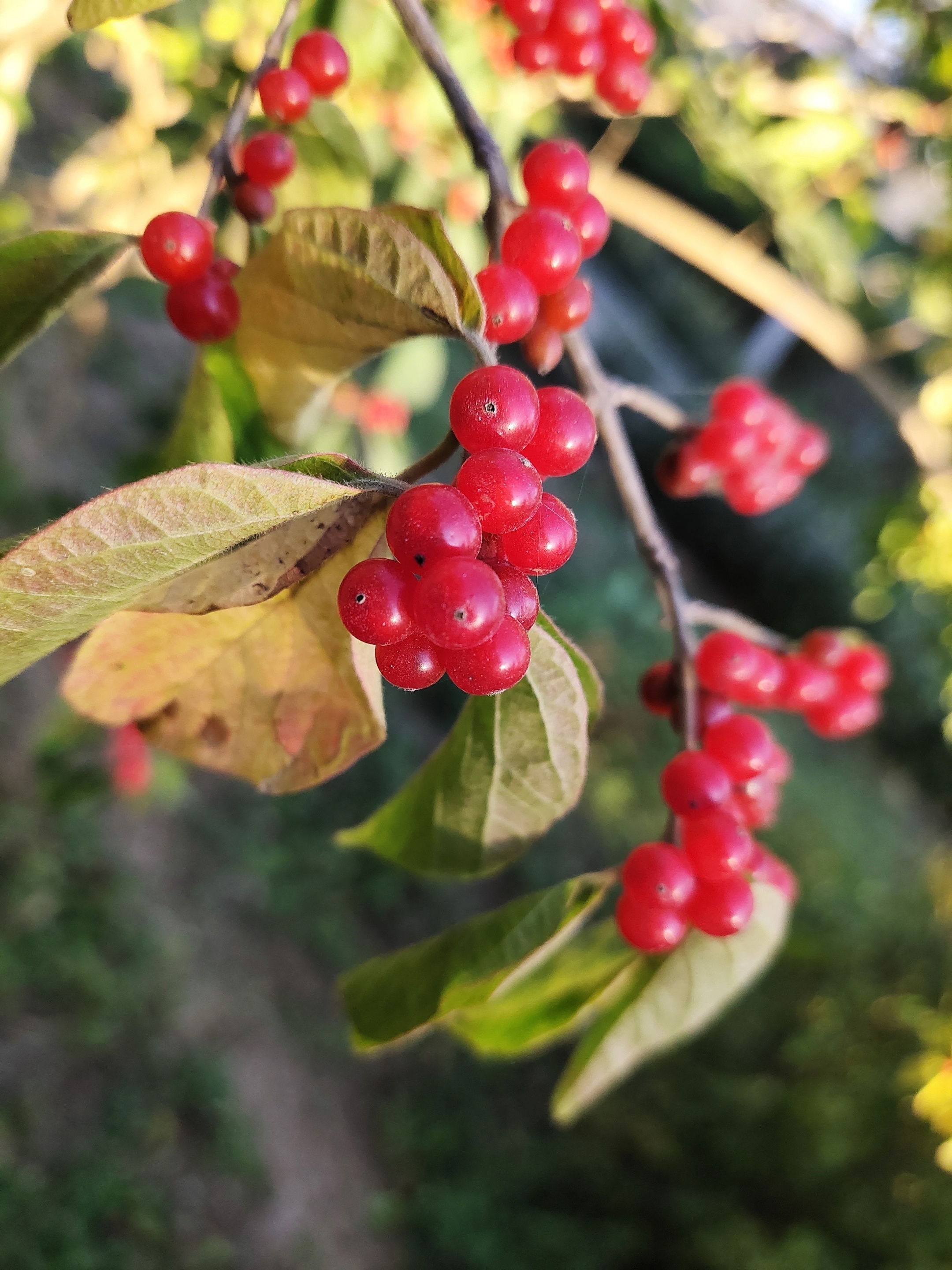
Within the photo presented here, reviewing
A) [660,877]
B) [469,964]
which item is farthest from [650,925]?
[469,964]

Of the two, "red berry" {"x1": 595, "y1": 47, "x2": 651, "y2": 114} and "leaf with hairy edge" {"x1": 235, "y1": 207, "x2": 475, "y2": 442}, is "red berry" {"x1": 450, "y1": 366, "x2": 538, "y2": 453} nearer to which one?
"leaf with hairy edge" {"x1": 235, "y1": 207, "x2": 475, "y2": 442}

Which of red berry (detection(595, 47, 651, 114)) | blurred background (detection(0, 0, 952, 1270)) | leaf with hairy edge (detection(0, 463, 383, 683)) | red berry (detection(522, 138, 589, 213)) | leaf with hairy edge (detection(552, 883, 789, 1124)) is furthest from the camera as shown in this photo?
blurred background (detection(0, 0, 952, 1270))

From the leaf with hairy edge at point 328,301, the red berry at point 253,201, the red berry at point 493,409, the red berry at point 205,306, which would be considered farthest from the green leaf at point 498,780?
the red berry at point 253,201

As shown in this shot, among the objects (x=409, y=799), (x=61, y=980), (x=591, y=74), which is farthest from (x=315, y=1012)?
(x=591, y=74)

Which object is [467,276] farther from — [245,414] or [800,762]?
[800,762]

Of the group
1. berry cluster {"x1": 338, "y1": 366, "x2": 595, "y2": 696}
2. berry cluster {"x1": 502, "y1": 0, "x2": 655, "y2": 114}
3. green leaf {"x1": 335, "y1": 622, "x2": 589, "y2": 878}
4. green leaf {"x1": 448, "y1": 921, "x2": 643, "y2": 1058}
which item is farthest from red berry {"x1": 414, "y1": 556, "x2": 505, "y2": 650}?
berry cluster {"x1": 502, "y1": 0, "x2": 655, "y2": 114}
